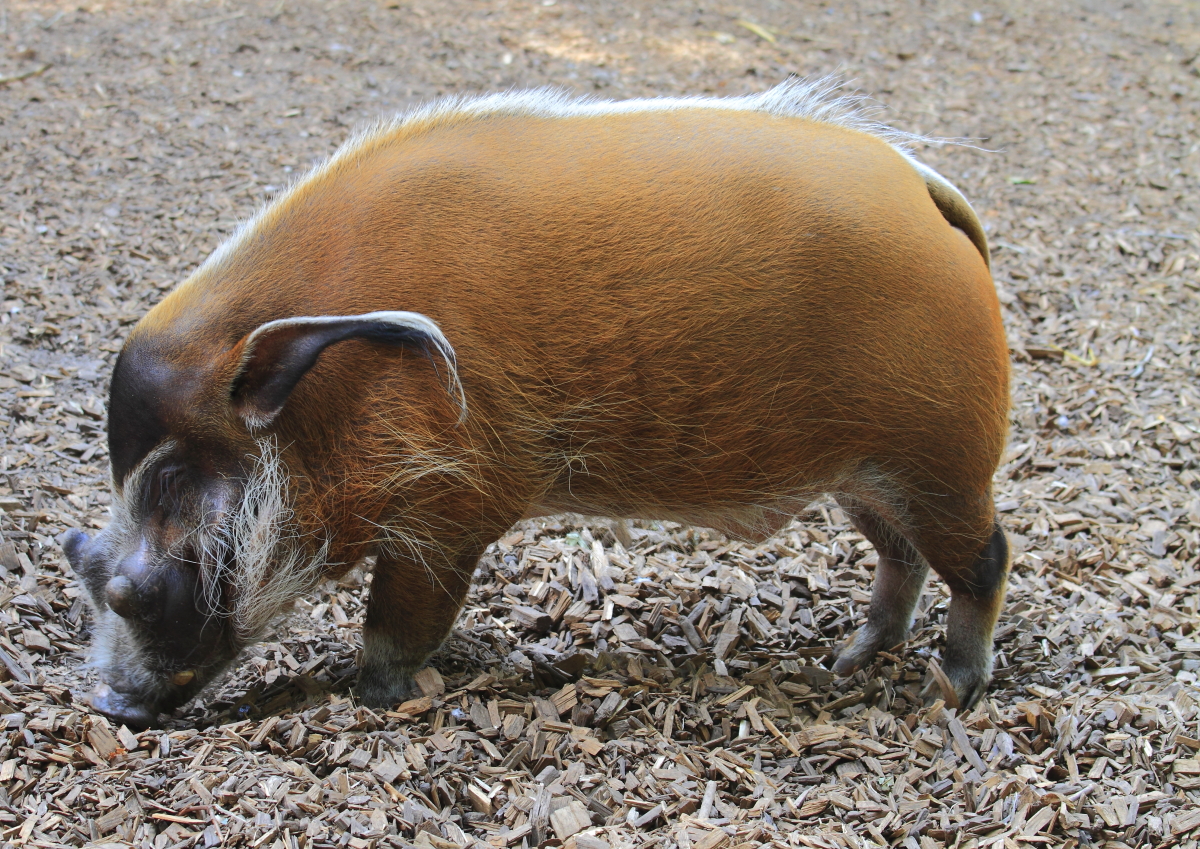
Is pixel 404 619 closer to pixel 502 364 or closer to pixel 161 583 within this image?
pixel 161 583

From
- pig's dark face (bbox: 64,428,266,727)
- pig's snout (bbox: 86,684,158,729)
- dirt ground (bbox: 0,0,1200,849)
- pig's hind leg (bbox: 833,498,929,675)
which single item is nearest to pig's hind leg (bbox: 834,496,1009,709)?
pig's hind leg (bbox: 833,498,929,675)

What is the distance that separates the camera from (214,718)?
3121mm

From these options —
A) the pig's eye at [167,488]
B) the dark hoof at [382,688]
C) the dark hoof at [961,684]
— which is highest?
the pig's eye at [167,488]

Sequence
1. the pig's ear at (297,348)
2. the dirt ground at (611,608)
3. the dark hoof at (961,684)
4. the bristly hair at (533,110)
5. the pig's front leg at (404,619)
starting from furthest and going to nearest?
the dark hoof at (961,684), the bristly hair at (533,110), the pig's front leg at (404,619), the dirt ground at (611,608), the pig's ear at (297,348)

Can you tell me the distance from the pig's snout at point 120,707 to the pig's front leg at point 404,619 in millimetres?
605

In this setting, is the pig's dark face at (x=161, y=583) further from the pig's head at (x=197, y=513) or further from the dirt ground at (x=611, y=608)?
the dirt ground at (x=611, y=608)

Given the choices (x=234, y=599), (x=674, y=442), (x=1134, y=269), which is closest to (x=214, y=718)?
(x=234, y=599)

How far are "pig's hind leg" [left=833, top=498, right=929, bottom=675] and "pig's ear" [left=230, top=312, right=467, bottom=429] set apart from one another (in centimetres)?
164

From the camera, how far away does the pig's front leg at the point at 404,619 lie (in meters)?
2.90

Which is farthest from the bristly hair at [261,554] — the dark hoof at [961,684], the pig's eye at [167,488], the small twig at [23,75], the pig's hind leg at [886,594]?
the small twig at [23,75]

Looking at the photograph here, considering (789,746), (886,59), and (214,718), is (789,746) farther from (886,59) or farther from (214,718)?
(886,59)

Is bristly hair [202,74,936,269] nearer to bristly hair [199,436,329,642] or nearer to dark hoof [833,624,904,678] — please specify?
bristly hair [199,436,329,642]

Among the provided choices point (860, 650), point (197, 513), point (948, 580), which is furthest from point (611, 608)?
point (197, 513)

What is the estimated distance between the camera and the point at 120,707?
296 cm
